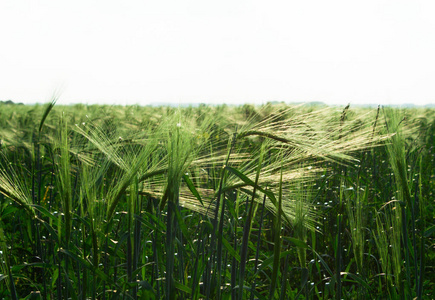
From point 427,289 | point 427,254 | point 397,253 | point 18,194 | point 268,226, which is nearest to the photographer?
point 18,194

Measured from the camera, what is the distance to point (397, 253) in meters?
1.37

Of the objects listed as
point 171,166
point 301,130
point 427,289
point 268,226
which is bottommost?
point 427,289

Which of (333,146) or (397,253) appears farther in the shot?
(397,253)

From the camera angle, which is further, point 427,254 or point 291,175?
point 427,254

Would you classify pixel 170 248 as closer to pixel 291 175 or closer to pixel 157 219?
pixel 157 219

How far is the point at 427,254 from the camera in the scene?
253 centimetres

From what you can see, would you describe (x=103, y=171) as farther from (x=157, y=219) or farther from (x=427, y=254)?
(x=427, y=254)

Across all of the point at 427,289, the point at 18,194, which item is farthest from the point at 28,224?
the point at 427,289

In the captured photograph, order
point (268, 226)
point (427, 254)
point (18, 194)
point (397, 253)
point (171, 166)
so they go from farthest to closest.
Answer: point (268, 226) → point (427, 254) → point (397, 253) → point (18, 194) → point (171, 166)

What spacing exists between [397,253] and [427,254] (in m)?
1.38

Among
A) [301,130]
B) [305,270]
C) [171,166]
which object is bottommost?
[305,270]

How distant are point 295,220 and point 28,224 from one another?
5.61 ft

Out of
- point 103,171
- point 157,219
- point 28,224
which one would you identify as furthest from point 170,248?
point 28,224

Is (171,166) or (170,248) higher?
(171,166)
